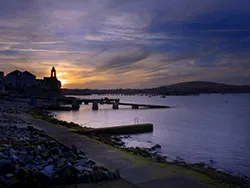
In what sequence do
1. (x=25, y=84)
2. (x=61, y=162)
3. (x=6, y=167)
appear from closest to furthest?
(x=6, y=167), (x=61, y=162), (x=25, y=84)

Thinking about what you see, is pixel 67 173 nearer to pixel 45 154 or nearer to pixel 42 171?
pixel 42 171

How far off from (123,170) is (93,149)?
2755mm

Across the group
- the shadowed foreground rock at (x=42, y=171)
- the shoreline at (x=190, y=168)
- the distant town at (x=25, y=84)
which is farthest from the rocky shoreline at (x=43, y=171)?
the distant town at (x=25, y=84)

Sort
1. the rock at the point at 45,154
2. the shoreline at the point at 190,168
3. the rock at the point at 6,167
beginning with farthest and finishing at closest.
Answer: the shoreline at the point at 190,168, the rock at the point at 45,154, the rock at the point at 6,167

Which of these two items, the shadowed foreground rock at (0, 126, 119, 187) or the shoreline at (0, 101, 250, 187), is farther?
the shoreline at (0, 101, 250, 187)

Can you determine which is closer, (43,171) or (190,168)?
(43,171)

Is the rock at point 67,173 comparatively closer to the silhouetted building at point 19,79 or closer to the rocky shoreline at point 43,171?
the rocky shoreline at point 43,171

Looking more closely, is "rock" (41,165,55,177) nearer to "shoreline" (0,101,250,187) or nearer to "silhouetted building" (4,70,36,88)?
"shoreline" (0,101,250,187)

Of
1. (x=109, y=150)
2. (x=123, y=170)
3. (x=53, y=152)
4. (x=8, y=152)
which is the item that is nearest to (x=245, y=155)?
(x=109, y=150)

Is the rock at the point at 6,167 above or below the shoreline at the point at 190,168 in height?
→ above

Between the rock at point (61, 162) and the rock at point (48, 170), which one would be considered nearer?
the rock at point (48, 170)

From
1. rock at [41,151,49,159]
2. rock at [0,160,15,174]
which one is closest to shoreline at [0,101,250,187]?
rock at [41,151,49,159]

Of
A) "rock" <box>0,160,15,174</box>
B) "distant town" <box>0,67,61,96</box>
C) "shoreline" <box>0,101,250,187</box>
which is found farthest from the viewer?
"distant town" <box>0,67,61,96</box>

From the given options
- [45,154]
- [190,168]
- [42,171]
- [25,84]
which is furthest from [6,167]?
[25,84]
